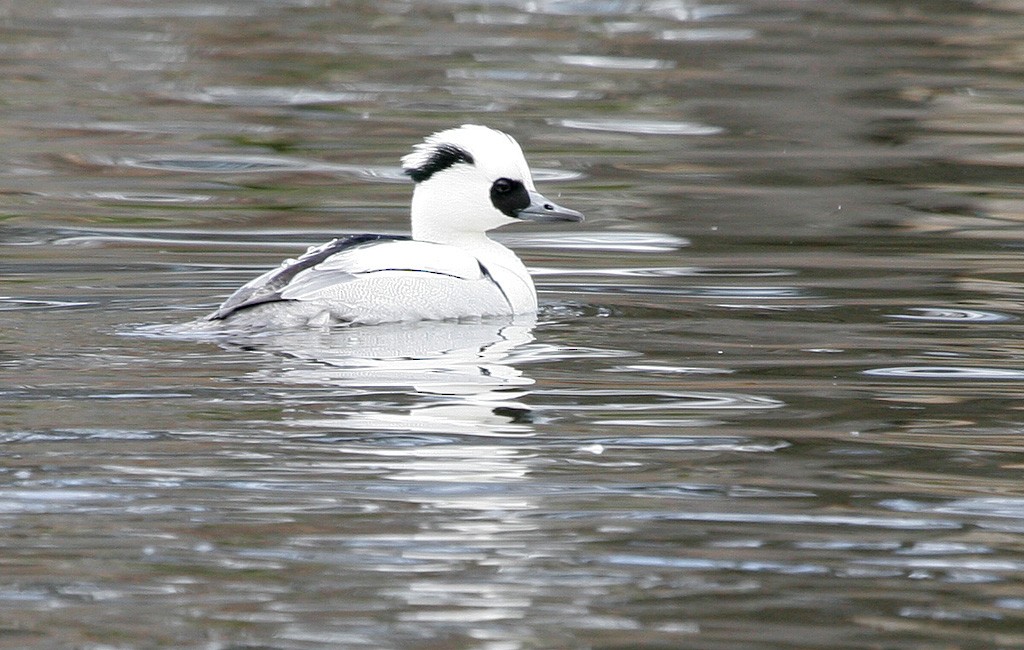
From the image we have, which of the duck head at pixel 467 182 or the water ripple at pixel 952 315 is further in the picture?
the duck head at pixel 467 182

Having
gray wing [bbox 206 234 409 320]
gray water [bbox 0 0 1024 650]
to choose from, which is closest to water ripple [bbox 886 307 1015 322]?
gray water [bbox 0 0 1024 650]

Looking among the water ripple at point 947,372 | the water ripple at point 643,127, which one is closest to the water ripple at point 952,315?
the water ripple at point 947,372

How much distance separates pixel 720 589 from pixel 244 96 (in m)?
11.7

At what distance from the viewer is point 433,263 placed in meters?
8.12

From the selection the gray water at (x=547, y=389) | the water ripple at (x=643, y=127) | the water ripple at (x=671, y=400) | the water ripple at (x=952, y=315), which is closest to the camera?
the gray water at (x=547, y=389)

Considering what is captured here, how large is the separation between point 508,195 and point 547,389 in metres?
2.00

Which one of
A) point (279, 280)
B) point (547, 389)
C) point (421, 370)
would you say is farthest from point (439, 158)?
point (547, 389)

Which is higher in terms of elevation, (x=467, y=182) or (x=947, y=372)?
(x=467, y=182)

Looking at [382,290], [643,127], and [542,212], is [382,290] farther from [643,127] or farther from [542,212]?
[643,127]

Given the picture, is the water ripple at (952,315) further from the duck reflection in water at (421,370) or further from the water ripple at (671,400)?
the water ripple at (671,400)

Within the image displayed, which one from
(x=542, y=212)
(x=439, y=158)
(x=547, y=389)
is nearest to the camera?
(x=547, y=389)

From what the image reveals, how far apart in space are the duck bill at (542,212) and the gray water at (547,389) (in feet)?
1.26

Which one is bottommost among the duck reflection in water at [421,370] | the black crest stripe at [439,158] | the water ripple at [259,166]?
the duck reflection in water at [421,370]

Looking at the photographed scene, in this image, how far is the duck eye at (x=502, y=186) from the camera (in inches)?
343
